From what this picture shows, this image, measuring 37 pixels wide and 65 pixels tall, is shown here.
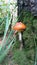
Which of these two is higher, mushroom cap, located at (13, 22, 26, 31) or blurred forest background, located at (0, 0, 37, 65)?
mushroom cap, located at (13, 22, 26, 31)

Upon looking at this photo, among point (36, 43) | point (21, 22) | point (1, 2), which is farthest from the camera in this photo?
point (1, 2)

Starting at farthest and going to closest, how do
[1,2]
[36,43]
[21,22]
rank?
1. [1,2]
2. [21,22]
3. [36,43]

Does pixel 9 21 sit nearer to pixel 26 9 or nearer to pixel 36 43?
pixel 26 9

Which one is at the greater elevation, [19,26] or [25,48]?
[19,26]

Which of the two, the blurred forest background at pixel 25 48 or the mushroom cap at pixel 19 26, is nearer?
the blurred forest background at pixel 25 48

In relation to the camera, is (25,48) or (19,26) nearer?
(19,26)

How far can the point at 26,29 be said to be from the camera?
14.4ft

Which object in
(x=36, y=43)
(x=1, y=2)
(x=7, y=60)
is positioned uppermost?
(x=1, y=2)

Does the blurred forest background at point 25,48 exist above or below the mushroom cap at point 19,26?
below

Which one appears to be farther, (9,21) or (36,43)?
(9,21)

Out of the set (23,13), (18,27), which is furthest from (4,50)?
(23,13)

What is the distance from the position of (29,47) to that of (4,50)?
0.44 m

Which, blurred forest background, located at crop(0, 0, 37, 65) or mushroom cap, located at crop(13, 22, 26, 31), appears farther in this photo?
mushroom cap, located at crop(13, 22, 26, 31)

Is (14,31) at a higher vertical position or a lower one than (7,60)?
higher
